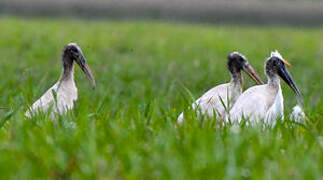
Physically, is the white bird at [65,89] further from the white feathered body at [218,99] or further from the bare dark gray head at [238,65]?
the bare dark gray head at [238,65]

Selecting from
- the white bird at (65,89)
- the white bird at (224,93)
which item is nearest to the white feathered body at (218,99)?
the white bird at (224,93)

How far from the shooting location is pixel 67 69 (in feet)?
23.4

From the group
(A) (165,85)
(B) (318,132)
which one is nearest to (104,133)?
(B) (318,132)

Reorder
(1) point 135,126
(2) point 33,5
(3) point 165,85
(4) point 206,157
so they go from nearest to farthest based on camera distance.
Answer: (4) point 206,157 → (1) point 135,126 → (3) point 165,85 → (2) point 33,5

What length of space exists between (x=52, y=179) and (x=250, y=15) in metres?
24.8

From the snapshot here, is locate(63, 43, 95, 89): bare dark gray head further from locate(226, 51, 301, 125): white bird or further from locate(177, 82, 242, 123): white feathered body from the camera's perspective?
locate(226, 51, 301, 125): white bird

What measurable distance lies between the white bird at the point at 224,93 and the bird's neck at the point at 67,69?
123 cm

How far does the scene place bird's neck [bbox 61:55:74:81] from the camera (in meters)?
6.97

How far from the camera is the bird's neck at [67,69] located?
6.97 meters

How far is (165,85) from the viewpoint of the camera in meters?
9.41

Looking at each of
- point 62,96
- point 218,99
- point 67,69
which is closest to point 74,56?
point 67,69

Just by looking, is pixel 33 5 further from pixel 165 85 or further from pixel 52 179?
pixel 52 179

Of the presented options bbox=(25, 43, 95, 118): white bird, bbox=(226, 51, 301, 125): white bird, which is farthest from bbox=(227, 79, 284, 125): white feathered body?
bbox=(25, 43, 95, 118): white bird

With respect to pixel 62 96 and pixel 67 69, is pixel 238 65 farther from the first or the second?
pixel 62 96
